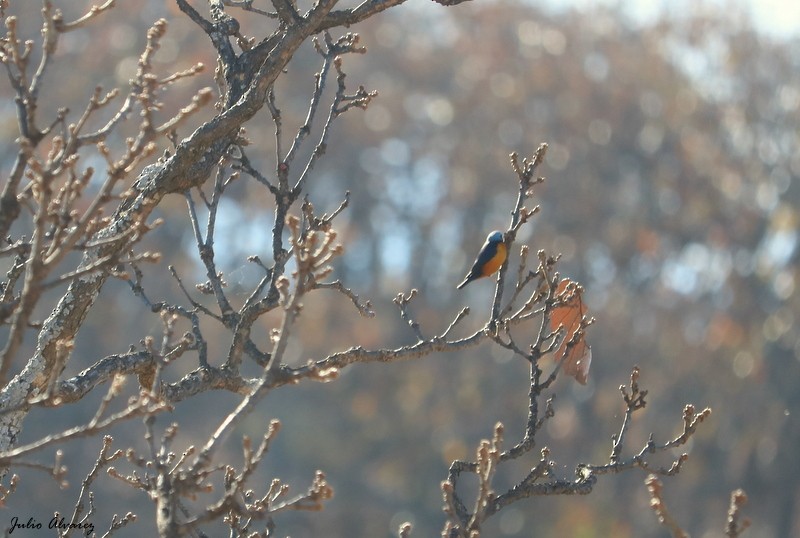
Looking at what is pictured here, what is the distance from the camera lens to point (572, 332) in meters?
4.77

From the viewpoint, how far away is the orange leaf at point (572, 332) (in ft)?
15.4

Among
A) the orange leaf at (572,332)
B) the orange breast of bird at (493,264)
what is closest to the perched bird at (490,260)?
the orange breast of bird at (493,264)

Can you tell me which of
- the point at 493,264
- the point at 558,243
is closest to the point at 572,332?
the point at 493,264

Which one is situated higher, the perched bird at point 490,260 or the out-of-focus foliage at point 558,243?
the out-of-focus foliage at point 558,243

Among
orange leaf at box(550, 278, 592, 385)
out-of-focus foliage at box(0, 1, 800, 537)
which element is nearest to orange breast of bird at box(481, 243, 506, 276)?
orange leaf at box(550, 278, 592, 385)

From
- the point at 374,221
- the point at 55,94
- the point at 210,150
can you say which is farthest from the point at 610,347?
the point at 210,150

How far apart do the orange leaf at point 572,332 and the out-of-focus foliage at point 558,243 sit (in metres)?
21.3

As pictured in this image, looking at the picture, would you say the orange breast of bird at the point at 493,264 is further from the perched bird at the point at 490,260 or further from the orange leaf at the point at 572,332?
the orange leaf at the point at 572,332

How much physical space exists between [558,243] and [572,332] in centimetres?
2571

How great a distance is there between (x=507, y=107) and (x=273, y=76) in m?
29.8

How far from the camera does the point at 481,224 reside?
106 feet

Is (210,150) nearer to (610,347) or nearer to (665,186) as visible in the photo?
(610,347)

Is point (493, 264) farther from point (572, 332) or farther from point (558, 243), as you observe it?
point (558, 243)

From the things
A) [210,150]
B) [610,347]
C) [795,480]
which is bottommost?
[210,150]
